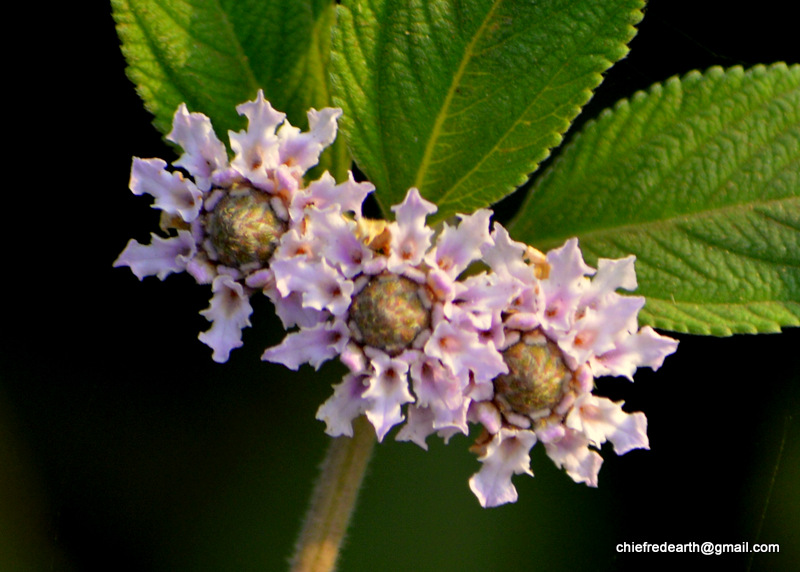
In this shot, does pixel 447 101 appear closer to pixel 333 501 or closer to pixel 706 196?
pixel 706 196

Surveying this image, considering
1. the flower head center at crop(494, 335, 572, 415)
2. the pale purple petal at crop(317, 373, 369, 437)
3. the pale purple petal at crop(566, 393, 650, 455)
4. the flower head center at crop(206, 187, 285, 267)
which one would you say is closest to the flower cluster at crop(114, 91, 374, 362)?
the flower head center at crop(206, 187, 285, 267)

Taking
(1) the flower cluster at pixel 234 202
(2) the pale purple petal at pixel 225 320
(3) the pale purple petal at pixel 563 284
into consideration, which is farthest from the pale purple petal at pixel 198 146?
(3) the pale purple petal at pixel 563 284

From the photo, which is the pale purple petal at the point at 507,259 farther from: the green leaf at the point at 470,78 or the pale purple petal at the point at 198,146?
the pale purple petal at the point at 198,146

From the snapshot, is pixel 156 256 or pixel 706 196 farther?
pixel 706 196

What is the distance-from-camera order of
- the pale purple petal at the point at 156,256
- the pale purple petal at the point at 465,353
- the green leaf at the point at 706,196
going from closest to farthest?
1. the pale purple petal at the point at 465,353
2. the pale purple petal at the point at 156,256
3. the green leaf at the point at 706,196

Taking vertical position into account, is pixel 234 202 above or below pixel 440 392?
above

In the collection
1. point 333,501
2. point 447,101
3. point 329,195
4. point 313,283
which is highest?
point 447,101

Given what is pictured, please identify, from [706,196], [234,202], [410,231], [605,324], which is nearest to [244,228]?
[234,202]
